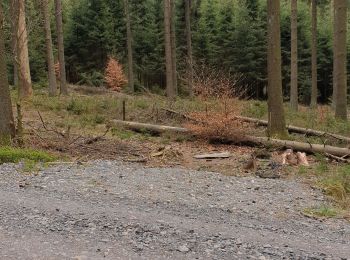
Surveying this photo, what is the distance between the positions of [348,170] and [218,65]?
33.1 meters

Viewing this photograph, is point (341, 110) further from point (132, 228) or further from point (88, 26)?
point (88, 26)

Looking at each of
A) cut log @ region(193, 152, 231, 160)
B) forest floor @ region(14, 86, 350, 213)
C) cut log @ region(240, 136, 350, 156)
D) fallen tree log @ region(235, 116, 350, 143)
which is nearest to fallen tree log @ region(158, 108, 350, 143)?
fallen tree log @ region(235, 116, 350, 143)

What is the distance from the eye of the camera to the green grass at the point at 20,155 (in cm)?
938

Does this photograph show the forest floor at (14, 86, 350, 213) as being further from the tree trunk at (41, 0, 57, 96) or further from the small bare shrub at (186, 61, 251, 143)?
the tree trunk at (41, 0, 57, 96)

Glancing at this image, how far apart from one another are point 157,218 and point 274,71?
7632 millimetres

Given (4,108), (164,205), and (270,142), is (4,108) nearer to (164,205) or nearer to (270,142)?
(164,205)

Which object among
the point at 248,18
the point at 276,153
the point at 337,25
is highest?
the point at 248,18

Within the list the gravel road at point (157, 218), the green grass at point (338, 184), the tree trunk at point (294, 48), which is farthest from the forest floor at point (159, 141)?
the tree trunk at point (294, 48)

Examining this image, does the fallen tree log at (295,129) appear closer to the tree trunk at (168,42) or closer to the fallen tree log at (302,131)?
the fallen tree log at (302,131)

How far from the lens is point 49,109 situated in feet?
59.6

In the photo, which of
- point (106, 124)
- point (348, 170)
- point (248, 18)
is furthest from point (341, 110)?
point (248, 18)

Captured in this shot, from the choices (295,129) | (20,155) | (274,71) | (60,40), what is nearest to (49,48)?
(60,40)

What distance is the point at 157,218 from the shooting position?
19.6 ft

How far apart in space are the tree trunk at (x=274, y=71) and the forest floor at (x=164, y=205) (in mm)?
1086
